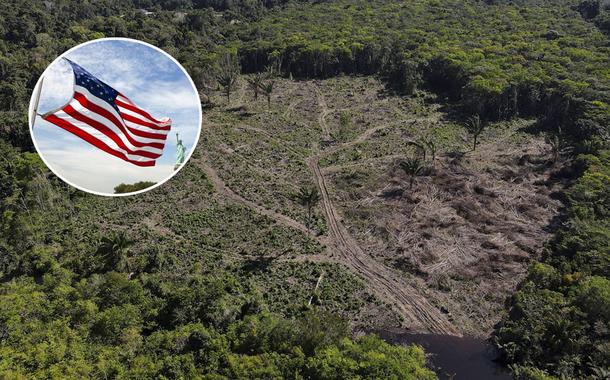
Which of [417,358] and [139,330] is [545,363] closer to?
[417,358]

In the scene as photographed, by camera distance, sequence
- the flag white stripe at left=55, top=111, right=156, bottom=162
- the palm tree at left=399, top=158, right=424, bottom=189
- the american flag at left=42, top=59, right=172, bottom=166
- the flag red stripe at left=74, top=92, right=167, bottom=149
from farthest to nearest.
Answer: the palm tree at left=399, top=158, right=424, bottom=189 < the flag red stripe at left=74, top=92, right=167, bottom=149 < the american flag at left=42, top=59, right=172, bottom=166 < the flag white stripe at left=55, top=111, right=156, bottom=162

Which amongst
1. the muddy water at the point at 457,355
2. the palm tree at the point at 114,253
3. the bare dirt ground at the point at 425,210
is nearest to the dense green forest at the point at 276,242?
the palm tree at the point at 114,253

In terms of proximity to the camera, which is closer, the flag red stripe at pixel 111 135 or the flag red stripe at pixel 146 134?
the flag red stripe at pixel 111 135

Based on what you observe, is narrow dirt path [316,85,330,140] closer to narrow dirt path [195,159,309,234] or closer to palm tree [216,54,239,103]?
palm tree [216,54,239,103]

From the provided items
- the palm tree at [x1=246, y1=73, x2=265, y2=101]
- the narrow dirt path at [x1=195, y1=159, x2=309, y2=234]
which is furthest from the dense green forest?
the palm tree at [x1=246, y1=73, x2=265, y2=101]

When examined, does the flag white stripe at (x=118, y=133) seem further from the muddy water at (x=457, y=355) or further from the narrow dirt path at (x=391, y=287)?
the narrow dirt path at (x=391, y=287)
